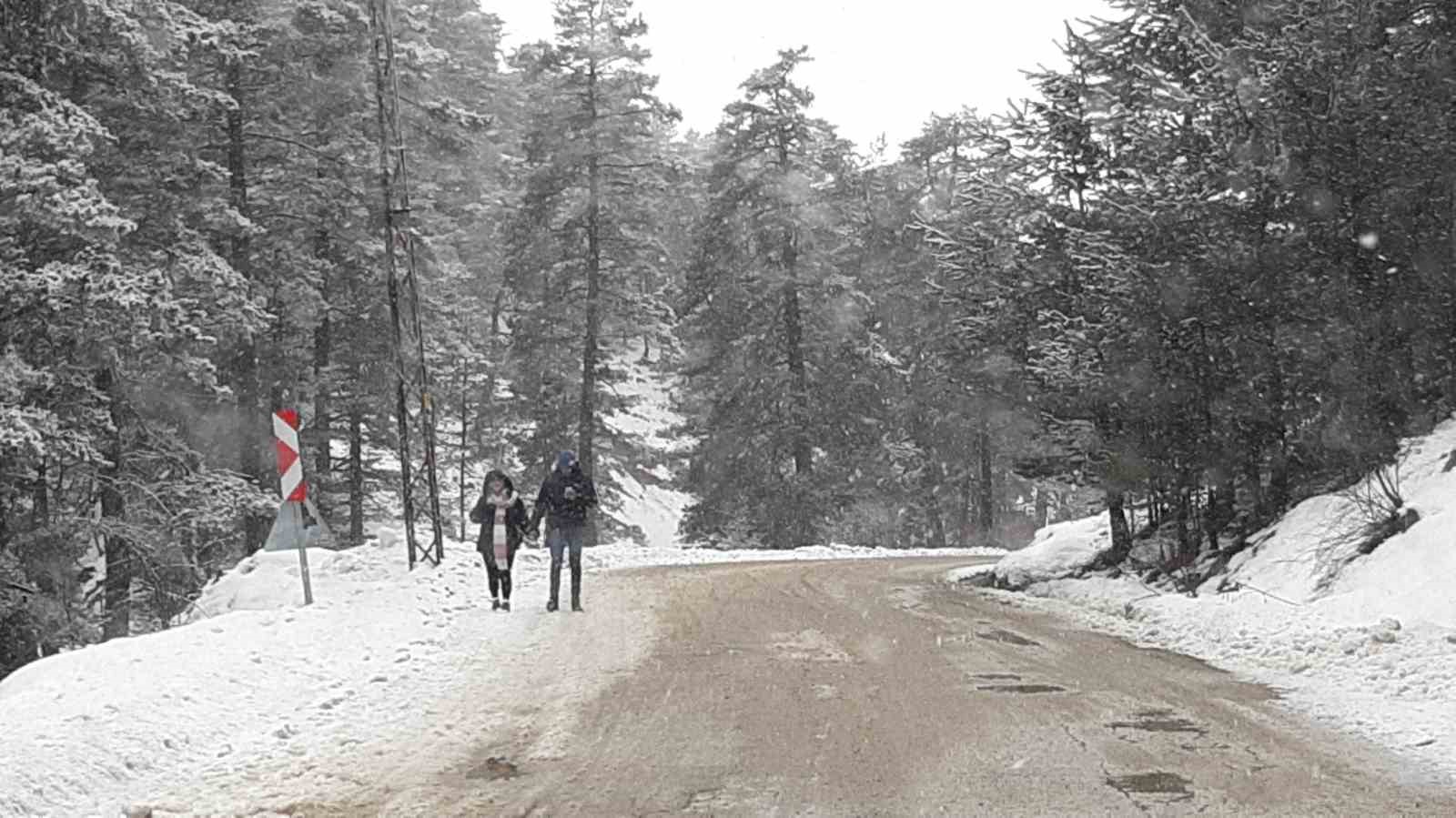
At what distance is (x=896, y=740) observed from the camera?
26.1ft

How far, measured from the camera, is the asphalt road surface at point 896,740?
21.6 feet

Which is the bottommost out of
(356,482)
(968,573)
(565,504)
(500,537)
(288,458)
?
(968,573)

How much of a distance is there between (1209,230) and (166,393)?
16.9 metres

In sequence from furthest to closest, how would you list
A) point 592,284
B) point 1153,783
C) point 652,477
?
point 652,477 → point 592,284 → point 1153,783

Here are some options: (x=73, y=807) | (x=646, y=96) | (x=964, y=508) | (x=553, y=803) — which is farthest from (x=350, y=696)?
(x=964, y=508)

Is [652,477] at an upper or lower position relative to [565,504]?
upper

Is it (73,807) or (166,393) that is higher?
(166,393)

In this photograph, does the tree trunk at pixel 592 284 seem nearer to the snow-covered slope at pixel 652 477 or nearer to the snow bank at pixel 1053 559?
the snow-covered slope at pixel 652 477

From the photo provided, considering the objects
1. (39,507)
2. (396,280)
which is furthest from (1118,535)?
(39,507)

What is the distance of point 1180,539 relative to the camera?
1716 cm

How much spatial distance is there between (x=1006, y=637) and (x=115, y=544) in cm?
1358

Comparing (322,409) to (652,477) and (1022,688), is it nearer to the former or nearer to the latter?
(652,477)

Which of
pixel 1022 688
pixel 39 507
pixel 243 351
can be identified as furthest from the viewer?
pixel 243 351

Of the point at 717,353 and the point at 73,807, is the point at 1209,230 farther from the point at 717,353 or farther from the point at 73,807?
the point at 717,353
